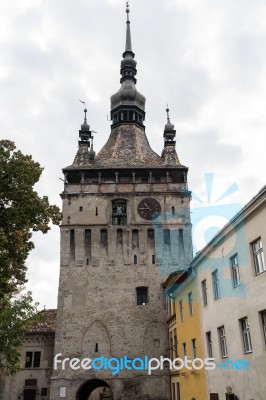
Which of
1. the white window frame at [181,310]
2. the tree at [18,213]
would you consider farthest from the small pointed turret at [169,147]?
the tree at [18,213]

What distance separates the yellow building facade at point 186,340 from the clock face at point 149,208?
650cm

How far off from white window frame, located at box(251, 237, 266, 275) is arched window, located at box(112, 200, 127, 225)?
19.4 meters

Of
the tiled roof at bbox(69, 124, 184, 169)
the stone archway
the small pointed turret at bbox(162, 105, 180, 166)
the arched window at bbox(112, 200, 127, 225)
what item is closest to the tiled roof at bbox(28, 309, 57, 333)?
the stone archway

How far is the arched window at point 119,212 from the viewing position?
108 feet

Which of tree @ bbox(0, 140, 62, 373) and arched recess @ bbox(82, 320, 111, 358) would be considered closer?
tree @ bbox(0, 140, 62, 373)

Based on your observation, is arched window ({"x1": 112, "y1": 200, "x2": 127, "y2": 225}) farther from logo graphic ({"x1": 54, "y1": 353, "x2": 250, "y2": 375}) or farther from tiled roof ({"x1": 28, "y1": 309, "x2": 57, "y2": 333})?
logo graphic ({"x1": 54, "y1": 353, "x2": 250, "y2": 375})

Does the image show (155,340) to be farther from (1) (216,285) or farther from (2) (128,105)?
(2) (128,105)

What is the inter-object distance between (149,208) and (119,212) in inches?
96.0

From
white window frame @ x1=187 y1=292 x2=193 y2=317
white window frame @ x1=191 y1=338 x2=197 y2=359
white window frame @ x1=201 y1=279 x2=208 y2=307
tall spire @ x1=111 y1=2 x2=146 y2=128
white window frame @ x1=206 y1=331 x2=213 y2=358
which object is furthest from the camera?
tall spire @ x1=111 y1=2 x2=146 y2=128

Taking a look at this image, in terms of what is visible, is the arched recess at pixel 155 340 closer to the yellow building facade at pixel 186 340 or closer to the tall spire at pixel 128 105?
the yellow building facade at pixel 186 340

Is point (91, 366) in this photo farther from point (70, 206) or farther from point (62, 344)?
point (70, 206)

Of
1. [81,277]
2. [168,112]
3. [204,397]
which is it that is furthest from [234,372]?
[168,112]

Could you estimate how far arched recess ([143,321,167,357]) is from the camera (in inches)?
1131

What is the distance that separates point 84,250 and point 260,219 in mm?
20199
